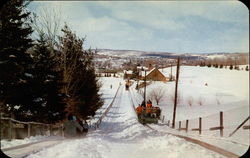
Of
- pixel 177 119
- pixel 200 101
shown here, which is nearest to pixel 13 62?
pixel 177 119

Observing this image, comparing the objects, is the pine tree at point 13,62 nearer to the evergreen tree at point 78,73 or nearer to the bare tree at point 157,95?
the evergreen tree at point 78,73

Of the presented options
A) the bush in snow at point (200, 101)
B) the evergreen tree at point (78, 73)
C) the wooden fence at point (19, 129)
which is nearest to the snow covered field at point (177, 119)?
the bush in snow at point (200, 101)

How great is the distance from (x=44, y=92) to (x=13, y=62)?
1963mm

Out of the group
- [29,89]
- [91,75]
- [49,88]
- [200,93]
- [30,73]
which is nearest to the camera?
[29,89]

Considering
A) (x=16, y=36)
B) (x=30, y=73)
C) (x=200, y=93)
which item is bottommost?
(x=200, y=93)

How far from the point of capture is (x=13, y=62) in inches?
334

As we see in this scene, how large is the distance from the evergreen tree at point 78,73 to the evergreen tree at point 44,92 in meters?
5.98

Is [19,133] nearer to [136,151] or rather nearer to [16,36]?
[16,36]

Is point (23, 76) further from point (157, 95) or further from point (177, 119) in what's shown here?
point (157, 95)

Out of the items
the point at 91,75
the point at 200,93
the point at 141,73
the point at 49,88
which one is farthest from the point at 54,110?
the point at 141,73

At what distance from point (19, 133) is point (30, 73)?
182cm

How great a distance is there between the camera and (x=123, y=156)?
899 centimetres

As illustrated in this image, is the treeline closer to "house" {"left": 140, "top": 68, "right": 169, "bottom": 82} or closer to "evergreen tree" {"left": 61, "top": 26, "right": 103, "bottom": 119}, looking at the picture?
"evergreen tree" {"left": 61, "top": 26, "right": 103, "bottom": 119}

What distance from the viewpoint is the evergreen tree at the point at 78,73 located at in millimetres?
19891
